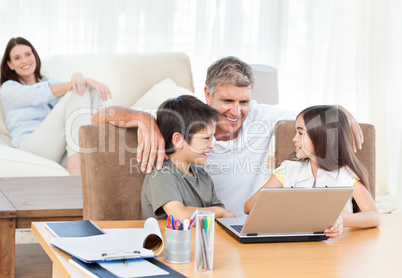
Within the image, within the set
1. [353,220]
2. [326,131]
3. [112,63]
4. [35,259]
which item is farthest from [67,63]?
[353,220]

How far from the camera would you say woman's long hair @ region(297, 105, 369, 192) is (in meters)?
1.71

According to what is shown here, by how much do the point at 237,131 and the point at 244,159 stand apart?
0.36 feet

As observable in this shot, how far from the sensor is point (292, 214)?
1.25 meters

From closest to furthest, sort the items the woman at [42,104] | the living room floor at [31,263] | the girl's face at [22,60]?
the living room floor at [31,263], the woman at [42,104], the girl's face at [22,60]

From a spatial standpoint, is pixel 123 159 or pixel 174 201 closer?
pixel 174 201

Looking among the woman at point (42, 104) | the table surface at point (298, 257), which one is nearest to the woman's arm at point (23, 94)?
the woman at point (42, 104)

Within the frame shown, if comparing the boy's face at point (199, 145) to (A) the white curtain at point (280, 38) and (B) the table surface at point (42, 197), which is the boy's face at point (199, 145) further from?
(A) the white curtain at point (280, 38)

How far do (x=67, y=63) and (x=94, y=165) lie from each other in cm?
207

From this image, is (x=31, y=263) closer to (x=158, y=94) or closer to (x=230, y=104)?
(x=230, y=104)

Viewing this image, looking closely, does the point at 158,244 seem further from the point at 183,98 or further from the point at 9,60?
the point at 9,60

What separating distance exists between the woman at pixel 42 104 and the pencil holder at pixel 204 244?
2.09 m

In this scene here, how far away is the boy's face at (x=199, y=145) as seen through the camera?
1649 millimetres

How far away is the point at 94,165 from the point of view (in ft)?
5.17

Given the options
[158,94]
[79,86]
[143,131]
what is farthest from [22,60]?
[143,131]
